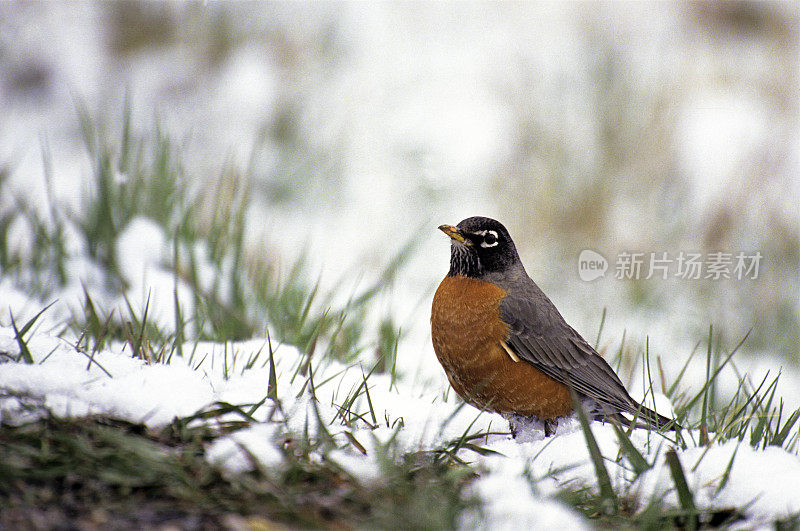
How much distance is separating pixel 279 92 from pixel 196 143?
1274mm

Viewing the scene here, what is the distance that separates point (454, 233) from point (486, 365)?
0.75 meters

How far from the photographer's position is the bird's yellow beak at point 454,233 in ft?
11.5

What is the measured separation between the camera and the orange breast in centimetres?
305

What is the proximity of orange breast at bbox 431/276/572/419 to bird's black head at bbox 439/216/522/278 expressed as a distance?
0.25 meters

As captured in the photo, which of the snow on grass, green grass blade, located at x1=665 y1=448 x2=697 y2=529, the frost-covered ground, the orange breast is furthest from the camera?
the frost-covered ground

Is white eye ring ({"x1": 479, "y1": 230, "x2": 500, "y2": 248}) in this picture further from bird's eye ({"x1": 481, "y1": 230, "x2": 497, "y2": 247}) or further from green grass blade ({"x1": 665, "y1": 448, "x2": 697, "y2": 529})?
green grass blade ({"x1": 665, "y1": 448, "x2": 697, "y2": 529})

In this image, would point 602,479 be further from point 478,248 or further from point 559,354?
point 478,248

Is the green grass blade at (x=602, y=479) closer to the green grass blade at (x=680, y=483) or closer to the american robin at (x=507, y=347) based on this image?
Result: the green grass blade at (x=680, y=483)

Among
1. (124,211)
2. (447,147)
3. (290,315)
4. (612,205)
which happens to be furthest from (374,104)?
(290,315)

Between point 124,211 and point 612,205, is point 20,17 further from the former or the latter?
point 612,205

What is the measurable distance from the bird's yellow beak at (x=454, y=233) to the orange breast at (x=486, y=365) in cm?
35

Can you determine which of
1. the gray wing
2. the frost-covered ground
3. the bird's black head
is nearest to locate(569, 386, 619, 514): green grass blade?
the gray wing

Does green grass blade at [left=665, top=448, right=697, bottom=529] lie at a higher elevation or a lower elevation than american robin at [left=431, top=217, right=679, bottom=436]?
lower

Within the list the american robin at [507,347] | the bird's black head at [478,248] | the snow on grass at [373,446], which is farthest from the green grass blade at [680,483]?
the bird's black head at [478,248]
